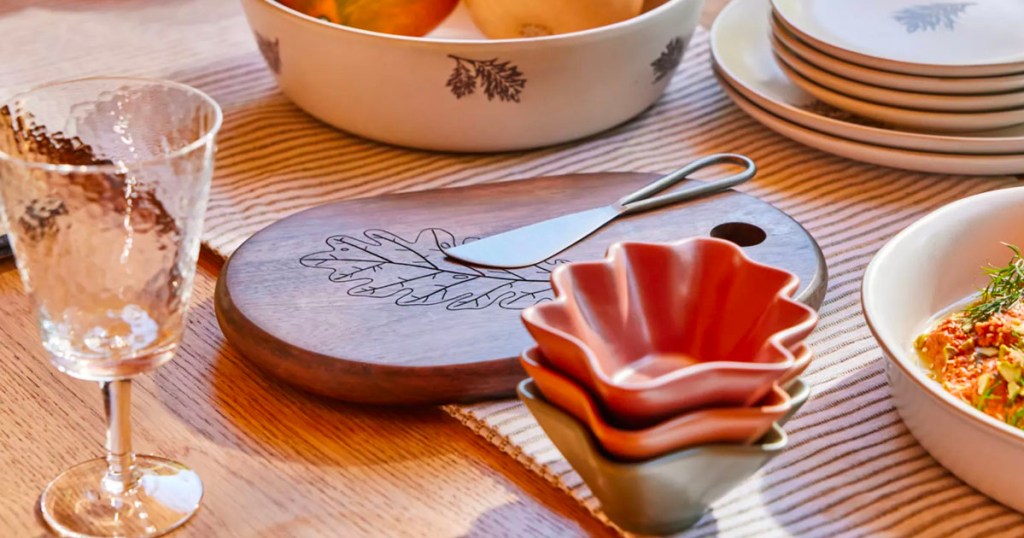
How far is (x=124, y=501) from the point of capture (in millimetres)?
619

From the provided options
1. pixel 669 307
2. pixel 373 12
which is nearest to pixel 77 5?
pixel 373 12

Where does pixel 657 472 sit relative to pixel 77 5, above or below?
above

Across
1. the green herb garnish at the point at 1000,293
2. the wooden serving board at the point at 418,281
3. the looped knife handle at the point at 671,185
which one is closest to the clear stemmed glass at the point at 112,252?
the wooden serving board at the point at 418,281

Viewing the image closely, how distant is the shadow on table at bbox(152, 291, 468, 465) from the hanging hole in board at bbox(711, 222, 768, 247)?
271 millimetres

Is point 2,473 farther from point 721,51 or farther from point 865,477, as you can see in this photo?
point 721,51

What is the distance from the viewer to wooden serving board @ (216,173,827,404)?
0.71 m

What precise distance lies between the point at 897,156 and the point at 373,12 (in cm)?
47

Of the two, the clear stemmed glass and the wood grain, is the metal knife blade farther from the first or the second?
the clear stemmed glass

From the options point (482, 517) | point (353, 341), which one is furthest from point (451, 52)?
point (482, 517)

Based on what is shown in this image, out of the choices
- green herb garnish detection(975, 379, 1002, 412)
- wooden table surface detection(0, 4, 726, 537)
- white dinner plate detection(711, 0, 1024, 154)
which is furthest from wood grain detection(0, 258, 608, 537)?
white dinner plate detection(711, 0, 1024, 154)

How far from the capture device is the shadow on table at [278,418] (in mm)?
688

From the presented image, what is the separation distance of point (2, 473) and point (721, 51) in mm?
765

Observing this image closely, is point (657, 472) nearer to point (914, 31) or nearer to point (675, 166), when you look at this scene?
point (675, 166)

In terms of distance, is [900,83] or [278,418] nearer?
[278,418]
